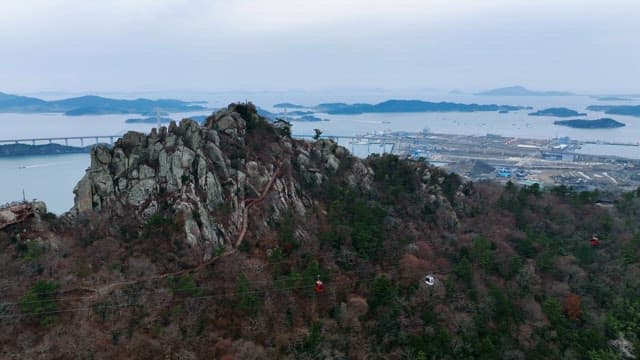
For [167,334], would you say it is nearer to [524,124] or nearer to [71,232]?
[71,232]

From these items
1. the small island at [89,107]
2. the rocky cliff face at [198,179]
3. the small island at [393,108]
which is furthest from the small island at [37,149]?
the small island at [393,108]

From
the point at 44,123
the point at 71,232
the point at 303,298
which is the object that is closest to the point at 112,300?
the point at 71,232

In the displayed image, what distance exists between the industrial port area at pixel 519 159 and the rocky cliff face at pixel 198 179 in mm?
29090

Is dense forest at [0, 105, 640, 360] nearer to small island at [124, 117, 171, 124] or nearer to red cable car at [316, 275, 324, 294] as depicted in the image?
red cable car at [316, 275, 324, 294]

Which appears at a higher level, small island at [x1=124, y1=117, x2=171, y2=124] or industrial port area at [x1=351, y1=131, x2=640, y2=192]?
small island at [x1=124, y1=117, x2=171, y2=124]

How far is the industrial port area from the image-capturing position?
52906 millimetres

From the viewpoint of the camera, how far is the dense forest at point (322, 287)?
13930 mm

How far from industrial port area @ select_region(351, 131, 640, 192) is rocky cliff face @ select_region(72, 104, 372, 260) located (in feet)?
95.4

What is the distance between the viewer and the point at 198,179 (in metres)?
18.1

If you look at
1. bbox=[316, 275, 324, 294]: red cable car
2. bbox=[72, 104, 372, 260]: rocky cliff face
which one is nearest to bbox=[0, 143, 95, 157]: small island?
bbox=[72, 104, 372, 260]: rocky cliff face

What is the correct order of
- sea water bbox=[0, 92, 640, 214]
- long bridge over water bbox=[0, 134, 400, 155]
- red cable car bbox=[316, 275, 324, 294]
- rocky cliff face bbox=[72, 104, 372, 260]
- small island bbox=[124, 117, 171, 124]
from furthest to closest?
small island bbox=[124, 117, 171, 124]
long bridge over water bbox=[0, 134, 400, 155]
sea water bbox=[0, 92, 640, 214]
rocky cliff face bbox=[72, 104, 372, 260]
red cable car bbox=[316, 275, 324, 294]

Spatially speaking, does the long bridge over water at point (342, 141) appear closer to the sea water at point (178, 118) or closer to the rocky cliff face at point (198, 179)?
the sea water at point (178, 118)

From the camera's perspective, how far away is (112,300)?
14.4 m

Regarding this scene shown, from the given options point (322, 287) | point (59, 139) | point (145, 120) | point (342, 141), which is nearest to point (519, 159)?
point (342, 141)
